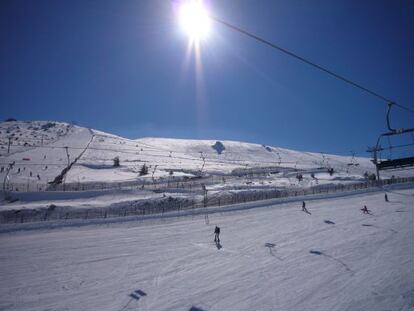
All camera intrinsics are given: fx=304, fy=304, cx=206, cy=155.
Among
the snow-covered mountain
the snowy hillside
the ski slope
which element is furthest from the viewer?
the snow-covered mountain

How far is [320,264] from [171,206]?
29.7 meters

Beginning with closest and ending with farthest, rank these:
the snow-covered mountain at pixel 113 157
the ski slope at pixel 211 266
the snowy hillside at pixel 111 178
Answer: the ski slope at pixel 211 266 → the snowy hillside at pixel 111 178 → the snow-covered mountain at pixel 113 157

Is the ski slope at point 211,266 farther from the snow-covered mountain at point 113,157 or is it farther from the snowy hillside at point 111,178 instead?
the snow-covered mountain at point 113,157

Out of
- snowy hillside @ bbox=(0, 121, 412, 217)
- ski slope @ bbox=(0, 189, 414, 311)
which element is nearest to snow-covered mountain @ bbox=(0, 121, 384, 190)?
snowy hillside @ bbox=(0, 121, 412, 217)

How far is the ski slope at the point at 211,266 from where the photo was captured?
51.8 feet

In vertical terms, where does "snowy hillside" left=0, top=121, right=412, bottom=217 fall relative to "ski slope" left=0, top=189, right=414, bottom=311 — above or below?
above

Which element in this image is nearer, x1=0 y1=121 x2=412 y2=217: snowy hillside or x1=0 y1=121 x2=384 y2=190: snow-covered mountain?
x1=0 y1=121 x2=412 y2=217: snowy hillside

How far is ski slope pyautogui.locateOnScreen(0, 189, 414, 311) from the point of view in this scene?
15.8 meters

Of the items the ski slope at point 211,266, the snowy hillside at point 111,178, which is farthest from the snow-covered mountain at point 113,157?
the ski slope at point 211,266

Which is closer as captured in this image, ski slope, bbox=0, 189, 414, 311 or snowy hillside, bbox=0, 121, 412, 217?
ski slope, bbox=0, 189, 414, 311

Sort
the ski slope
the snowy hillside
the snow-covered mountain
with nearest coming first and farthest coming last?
the ski slope, the snowy hillside, the snow-covered mountain

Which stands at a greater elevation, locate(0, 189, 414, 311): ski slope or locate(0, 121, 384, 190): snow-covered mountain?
locate(0, 121, 384, 190): snow-covered mountain

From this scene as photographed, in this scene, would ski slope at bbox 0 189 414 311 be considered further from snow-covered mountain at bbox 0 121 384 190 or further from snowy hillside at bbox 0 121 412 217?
snow-covered mountain at bbox 0 121 384 190

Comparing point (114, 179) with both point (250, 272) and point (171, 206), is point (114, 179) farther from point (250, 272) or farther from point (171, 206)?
point (250, 272)
